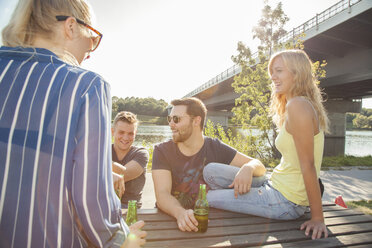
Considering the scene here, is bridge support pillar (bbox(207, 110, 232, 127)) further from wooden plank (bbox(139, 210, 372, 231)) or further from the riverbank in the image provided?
wooden plank (bbox(139, 210, 372, 231))

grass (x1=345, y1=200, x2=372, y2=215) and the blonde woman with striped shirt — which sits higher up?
the blonde woman with striped shirt

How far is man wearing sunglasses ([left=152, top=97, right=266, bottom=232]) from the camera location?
7.00ft

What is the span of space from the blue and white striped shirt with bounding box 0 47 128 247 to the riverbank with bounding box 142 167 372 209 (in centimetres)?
372

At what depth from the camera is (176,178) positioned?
2490mm

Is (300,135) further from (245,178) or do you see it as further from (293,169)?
(245,178)

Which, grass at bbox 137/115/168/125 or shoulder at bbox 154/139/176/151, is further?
grass at bbox 137/115/168/125

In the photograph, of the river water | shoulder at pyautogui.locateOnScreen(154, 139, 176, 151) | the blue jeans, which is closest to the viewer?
the blue jeans

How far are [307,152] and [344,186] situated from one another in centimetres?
513

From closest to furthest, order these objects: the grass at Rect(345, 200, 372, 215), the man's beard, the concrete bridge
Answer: the man's beard < the grass at Rect(345, 200, 372, 215) < the concrete bridge

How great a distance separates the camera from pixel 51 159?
0.79 meters

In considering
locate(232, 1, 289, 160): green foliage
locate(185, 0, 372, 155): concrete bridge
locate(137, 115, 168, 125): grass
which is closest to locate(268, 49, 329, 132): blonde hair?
locate(232, 1, 289, 160): green foliage

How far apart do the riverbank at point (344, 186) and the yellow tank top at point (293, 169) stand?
247 cm

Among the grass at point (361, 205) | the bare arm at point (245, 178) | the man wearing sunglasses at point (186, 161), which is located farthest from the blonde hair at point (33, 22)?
the grass at point (361, 205)

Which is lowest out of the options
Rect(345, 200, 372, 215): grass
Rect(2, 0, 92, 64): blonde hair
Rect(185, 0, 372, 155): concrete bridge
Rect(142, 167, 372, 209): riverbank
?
Rect(345, 200, 372, 215): grass
